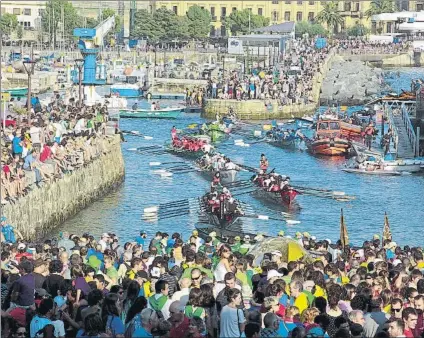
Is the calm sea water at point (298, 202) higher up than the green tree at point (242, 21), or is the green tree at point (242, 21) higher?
the green tree at point (242, 21)

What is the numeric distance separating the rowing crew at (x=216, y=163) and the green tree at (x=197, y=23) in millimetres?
78930

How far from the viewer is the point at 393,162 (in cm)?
5266

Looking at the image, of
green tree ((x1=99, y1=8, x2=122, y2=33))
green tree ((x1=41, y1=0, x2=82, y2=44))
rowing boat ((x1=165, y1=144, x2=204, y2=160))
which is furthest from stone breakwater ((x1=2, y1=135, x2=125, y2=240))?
green tree ((x1=99, y1=8, x2=122, y2=33))

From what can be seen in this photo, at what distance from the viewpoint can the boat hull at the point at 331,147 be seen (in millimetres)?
59188

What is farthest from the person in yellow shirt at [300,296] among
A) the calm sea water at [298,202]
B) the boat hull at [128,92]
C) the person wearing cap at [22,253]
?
the boat hull at [128,92]

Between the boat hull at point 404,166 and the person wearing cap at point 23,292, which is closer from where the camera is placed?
the person wearing cap at point 23,292

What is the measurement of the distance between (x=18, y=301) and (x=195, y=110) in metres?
65.1

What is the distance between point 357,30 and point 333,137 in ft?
302

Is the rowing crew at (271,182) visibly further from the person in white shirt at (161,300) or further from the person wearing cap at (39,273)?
the person in white shirt at (161,300)

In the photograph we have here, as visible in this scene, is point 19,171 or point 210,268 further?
point 19,171

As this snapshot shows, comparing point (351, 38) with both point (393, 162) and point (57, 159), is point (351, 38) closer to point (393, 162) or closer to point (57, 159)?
point (393, 162)

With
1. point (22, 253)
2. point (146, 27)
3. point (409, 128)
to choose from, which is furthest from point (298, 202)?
point (146, 27)

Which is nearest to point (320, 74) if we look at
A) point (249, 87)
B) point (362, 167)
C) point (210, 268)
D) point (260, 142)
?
point (249, 87)

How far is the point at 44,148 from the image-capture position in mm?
34031
